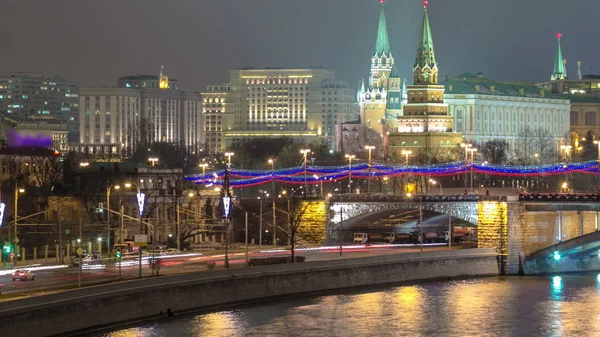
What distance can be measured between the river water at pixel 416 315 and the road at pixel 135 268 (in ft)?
14.9

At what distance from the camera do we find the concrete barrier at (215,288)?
2147 inches

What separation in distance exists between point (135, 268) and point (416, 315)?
48.2ft

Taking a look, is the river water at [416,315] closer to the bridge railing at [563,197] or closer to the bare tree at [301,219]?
the bridge railing at [563,197]

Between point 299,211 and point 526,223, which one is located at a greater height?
point 299,211

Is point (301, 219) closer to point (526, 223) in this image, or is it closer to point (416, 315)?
point (526, 223)

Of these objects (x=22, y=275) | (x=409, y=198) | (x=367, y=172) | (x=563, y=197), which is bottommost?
(x=22, y=275)

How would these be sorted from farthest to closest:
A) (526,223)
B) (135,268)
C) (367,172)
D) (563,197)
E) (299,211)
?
(367,172) < (299,211) < (526,223) < (563,197) < (135,268)

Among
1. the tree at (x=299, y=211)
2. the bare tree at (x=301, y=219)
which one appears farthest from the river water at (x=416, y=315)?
the bare tree at (x=301, y=219)

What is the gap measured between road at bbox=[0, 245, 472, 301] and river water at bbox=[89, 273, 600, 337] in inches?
179

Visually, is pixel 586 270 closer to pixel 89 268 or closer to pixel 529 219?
pixel 529 219

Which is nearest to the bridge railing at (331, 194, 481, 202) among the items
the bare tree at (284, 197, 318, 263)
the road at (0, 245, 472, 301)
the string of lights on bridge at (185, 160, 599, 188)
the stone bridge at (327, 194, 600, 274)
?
the stone bridge at (327, 194, 600, 274)

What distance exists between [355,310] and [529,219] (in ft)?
72.3

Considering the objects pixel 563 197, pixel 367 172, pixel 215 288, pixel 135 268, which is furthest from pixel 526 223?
pixel 367 172

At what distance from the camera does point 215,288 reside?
219 feet
